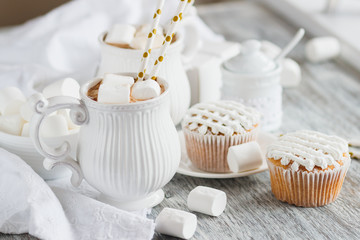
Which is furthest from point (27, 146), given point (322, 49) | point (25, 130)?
point (322, 49)

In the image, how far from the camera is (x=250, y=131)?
43.8 inches

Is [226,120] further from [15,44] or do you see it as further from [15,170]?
[15,44]

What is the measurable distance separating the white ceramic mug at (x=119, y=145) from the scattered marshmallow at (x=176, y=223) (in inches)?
2.2

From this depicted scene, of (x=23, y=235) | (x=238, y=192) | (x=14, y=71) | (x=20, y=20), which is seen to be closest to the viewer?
(x=23, y=235)

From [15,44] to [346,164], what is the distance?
970mm

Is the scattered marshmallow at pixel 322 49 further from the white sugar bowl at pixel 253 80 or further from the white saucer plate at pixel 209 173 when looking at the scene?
the white saucer plate at pixel 209 173

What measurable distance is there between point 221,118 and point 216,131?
28 millimetres

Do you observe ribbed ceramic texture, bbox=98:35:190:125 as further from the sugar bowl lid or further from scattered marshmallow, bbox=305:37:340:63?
scattered marshmallow, bbox=305:37:340:63

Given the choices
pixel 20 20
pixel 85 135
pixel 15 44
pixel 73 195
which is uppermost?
pixel 85 135

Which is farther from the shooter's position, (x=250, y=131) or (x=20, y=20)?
(x=20, y=20)

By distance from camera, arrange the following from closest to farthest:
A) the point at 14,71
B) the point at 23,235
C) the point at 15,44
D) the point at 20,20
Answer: the point at 23,235 → the point at 14,71 → the point at 15,44 → the point at 20,20

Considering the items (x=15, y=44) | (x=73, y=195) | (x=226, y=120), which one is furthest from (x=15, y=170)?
(x=15, y=44)

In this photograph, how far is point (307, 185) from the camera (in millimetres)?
998

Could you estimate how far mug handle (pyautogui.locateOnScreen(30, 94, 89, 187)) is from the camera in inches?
36.2
